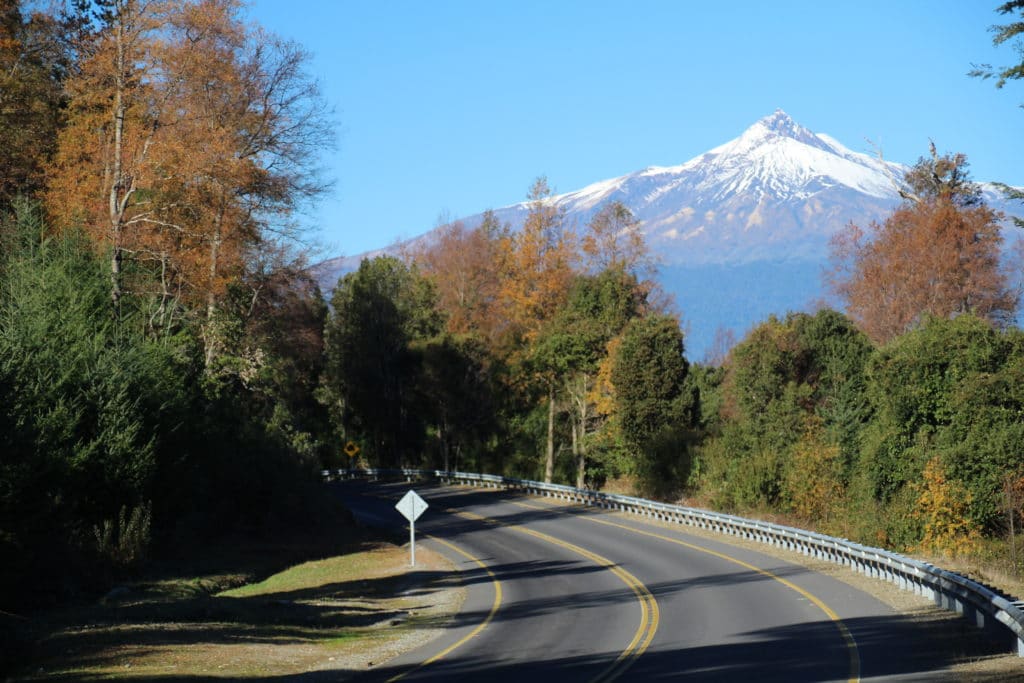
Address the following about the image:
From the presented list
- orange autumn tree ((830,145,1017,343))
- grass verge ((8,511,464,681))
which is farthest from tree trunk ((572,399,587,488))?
grass verge ((8,511,464,681))

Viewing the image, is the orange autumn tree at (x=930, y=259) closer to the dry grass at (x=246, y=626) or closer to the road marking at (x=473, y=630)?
the road marking at (x=473, y=630)

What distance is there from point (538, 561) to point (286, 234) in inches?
693

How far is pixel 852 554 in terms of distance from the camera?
3309cm

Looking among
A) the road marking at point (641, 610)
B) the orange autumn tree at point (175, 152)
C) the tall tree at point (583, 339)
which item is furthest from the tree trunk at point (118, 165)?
the tall tree at point (583, 339)

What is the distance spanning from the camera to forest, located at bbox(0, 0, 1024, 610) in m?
32.7

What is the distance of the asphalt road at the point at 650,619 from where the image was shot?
19.4 m

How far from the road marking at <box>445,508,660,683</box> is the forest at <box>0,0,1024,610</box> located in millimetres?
11461

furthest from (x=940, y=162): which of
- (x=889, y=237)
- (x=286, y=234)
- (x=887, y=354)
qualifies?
(x=286, y=234)

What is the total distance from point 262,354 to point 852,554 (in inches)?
995

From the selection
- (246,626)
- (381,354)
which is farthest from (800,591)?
(381,354)

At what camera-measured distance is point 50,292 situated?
34875 mm

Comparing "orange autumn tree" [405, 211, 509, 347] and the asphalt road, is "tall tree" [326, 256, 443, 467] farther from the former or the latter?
the asphalt road

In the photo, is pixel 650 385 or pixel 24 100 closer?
pixel 24 100

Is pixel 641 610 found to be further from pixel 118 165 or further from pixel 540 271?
pixel 540 271
